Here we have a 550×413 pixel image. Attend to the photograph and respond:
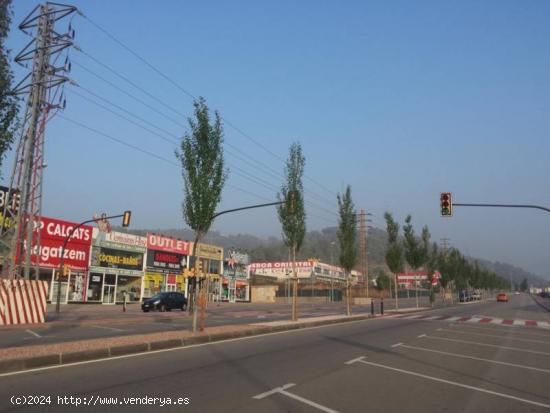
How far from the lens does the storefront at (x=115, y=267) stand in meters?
44.9

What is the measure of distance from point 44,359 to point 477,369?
31.9 feet

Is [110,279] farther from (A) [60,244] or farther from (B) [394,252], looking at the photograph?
(B) [394,252]

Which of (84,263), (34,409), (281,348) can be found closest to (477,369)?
(281,348)

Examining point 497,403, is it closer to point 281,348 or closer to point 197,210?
point 281,348

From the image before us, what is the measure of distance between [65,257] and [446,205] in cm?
3121

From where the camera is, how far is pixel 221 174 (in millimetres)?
19609

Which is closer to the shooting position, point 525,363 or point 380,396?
point 380,396

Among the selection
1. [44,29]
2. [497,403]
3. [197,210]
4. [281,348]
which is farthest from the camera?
[44,29]

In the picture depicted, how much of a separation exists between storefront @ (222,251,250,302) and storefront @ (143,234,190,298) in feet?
33.5

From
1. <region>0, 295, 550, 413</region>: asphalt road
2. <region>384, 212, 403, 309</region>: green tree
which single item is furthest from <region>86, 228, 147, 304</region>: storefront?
<region>0, 295, 550, 413</region>: asphalt road

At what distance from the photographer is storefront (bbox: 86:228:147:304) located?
44897 millimetres

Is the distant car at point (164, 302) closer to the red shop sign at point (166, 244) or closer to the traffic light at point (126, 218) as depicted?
the traffic light at point (126, 218)

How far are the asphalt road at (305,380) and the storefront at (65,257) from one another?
3033 centimetres

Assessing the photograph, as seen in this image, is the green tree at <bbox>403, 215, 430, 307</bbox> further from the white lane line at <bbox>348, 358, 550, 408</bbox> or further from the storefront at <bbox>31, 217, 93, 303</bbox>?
the white lane line at <bbox>348, 358, 550, 408</bbox>
